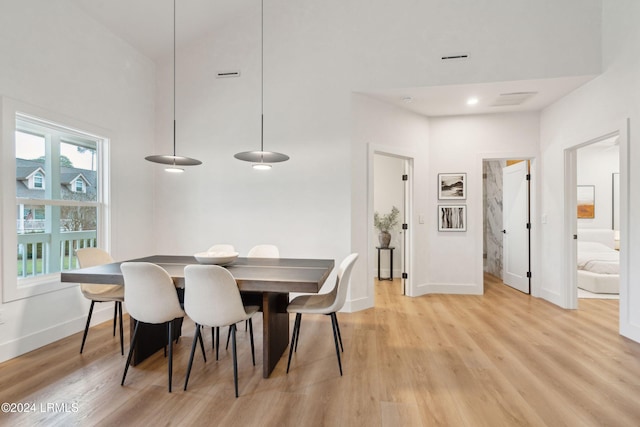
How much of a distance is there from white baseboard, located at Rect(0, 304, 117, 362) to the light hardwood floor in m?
0.09

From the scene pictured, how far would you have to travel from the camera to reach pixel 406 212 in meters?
4.82

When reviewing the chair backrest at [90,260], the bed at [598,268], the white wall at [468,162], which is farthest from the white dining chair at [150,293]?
the bed at [598,268]

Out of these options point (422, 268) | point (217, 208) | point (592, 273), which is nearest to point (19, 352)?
point (217, 208)

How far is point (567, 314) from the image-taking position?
3822 mm

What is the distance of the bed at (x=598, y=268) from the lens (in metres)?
4.63

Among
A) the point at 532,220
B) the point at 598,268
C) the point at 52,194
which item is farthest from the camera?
the point at 598,268

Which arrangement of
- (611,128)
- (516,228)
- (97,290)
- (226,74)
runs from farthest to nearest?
1. (516,228)
2. (226,74)
3. (611,128)
4. (97,290)

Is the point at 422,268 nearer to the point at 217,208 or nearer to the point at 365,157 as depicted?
the point at 365,157

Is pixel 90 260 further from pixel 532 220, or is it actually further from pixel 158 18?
pixel 532 220

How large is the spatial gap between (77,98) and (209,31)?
77.0 inches

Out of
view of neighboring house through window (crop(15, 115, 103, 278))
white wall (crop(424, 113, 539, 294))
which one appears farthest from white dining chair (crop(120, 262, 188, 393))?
white wall (crop(424, 113, 539, 294))


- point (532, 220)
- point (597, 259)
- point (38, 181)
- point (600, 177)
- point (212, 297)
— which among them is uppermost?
point (600, 177)

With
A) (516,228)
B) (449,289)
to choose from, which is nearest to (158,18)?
(449,289)

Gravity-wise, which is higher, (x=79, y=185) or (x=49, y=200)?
(x=79, y=185)
